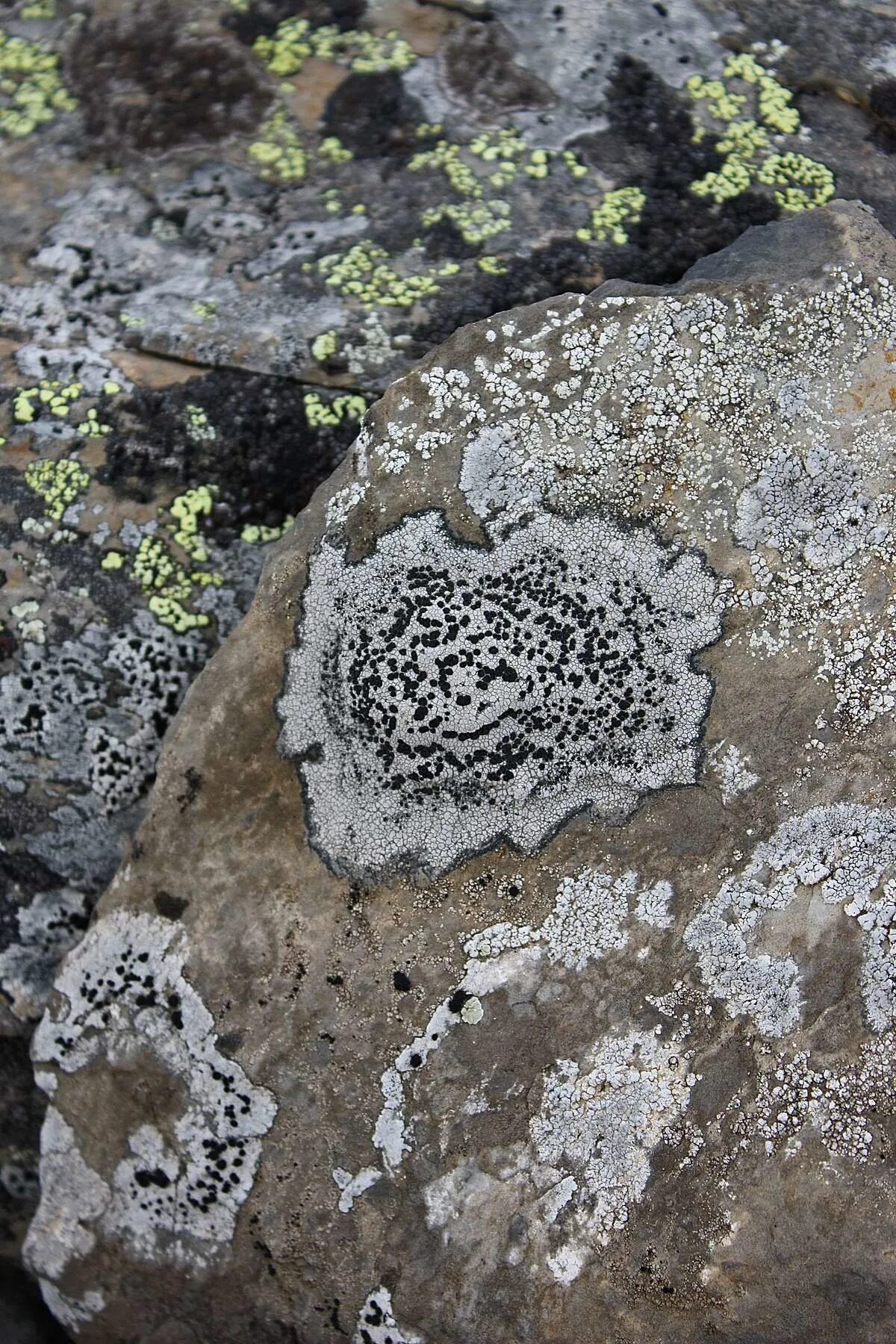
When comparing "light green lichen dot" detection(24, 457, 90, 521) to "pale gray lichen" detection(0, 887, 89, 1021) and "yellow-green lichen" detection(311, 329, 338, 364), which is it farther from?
"pale gray lichen" detection(0, 887, 89, 1021)

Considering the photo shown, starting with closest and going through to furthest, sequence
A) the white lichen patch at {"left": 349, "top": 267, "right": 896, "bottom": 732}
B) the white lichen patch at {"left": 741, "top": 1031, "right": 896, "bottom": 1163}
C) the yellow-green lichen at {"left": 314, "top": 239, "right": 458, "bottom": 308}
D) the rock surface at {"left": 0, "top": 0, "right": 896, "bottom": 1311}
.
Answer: the white lichen patch at {"left": 741, "top": 1031, "right": 896, "bottom": 1163}
the white lichen patch at {"left": 349, "top": 267, "right": 896, "bottom": 732}
the rock surface at {"left": 0, "top": 0, "right": 896, "bottom": 1311}
the yellow-green lichen at {"left": 314, "top": 239, "right": 458, "bottom": 308}

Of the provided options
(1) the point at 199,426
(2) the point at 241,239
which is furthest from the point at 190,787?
(2) the point at 241,239

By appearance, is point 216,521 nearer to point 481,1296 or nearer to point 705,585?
point 705,585

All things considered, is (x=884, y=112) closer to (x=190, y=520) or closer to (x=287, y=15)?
(x=287, y=15)

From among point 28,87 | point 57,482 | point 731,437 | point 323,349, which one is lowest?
point 57,482

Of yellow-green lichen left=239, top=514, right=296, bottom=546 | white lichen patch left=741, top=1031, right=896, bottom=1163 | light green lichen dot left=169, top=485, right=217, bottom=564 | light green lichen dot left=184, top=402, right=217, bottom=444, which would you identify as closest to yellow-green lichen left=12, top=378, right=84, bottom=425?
light green lichen dot left=184, top=402, right=217, bottom=444

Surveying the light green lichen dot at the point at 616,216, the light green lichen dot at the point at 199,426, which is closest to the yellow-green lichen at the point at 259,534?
the light green lichen dot at the point at 199,426

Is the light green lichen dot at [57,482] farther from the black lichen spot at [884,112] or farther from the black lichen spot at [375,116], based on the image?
the black lichen spot at [884,112]
